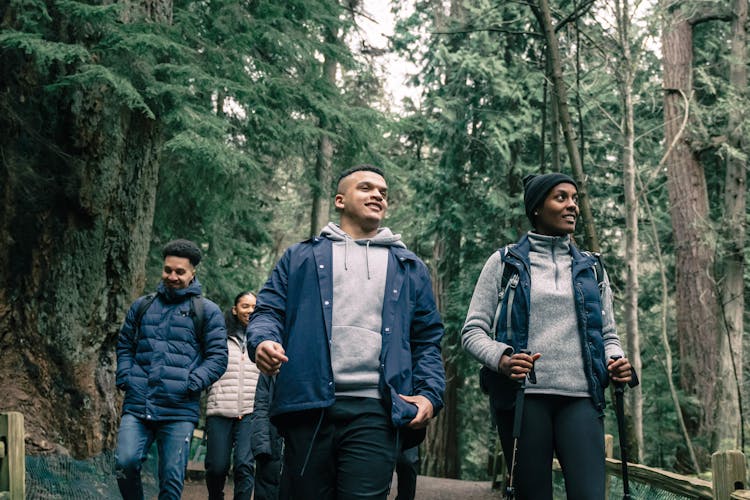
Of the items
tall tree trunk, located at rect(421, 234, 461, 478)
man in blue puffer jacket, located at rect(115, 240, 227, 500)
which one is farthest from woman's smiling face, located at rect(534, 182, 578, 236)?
tall tree trunk, located at rect(421, 234, 461, 478)

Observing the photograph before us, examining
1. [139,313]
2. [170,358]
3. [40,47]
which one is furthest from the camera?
[40,47]

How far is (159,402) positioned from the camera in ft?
18.2

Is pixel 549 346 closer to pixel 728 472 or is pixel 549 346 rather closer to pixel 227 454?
pixel 728 472

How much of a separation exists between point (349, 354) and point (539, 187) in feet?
4.71

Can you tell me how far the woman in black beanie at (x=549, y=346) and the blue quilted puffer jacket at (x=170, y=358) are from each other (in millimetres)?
2435

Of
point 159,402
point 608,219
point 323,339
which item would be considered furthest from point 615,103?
point 323,339

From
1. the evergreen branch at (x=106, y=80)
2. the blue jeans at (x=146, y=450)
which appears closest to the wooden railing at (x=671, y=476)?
the blue jeans at (x=146, y=450)

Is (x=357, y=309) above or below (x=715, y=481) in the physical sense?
above

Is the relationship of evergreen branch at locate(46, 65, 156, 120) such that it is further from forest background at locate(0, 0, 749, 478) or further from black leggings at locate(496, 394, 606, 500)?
black leggings at locate(496, 394, 606, 500)

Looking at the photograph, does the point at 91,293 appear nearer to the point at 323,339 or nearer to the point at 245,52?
the point at 245,52

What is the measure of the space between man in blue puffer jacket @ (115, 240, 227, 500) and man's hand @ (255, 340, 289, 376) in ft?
8.63

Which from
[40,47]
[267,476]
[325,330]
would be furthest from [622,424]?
[40,47]

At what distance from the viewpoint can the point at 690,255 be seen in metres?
16.2

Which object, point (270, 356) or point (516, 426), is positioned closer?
point (270, 356)
